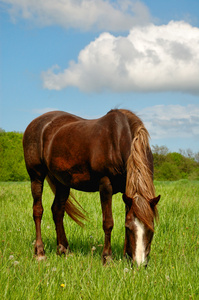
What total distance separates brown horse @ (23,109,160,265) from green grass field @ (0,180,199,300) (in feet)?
1.04

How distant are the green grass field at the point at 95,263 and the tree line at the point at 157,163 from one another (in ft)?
59.9

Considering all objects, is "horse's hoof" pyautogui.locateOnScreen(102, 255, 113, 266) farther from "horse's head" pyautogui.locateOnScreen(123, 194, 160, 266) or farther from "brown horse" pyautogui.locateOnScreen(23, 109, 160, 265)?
"horse's head" pyautogui.locateOnScreen(123, 194, 160, 266)

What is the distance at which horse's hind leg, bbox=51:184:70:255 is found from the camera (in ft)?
17.4

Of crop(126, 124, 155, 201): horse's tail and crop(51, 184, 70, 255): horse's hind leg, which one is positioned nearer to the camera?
Result: crop(126, 124, 155, 201): horse's tail

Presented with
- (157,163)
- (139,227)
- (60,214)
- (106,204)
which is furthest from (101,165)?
(157,163)

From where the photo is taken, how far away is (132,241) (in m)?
3.46

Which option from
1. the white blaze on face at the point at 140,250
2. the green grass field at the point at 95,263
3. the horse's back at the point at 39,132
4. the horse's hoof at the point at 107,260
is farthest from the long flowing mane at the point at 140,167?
the horse's back at the point at 39,132

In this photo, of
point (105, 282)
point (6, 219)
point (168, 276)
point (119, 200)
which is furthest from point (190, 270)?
point (119, 200)

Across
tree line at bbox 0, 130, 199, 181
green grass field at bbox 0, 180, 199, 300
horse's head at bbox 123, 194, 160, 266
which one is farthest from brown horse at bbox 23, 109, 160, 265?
tree line at bbox 0, 130, 199, 181

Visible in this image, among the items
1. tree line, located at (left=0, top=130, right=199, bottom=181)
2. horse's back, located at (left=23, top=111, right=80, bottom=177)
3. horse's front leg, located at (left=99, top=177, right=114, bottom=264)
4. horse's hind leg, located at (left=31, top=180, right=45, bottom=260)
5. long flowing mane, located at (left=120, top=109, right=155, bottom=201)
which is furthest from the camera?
tree line, located at (left=0, top=130, right=199, bottom=181)

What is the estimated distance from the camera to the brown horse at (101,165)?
3.59 m

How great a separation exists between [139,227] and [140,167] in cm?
73

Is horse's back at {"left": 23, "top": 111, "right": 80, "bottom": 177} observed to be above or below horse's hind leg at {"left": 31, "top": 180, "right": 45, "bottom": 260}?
above

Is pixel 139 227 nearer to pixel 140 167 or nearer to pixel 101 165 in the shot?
pixel 140 167
